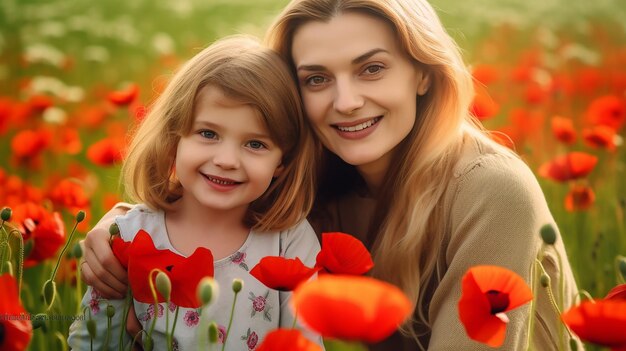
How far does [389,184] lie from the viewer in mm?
2652

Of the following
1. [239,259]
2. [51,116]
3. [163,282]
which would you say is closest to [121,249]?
[163,282]

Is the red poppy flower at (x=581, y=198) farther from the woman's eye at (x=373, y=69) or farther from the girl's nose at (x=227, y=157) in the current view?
the girl's nose at (x=227, y=157)

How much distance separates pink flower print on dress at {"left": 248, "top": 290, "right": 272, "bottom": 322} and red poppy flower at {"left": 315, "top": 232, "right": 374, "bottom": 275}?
590 millimetres

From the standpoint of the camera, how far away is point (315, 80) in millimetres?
2469

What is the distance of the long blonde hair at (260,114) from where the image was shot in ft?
7.34

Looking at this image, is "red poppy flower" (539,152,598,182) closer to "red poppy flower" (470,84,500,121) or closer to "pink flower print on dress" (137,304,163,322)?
"red poppy flower" (470,84,500,121)

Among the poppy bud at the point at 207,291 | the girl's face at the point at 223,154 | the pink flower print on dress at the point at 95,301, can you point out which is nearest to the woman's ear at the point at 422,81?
the girl's face at the point at 223,154

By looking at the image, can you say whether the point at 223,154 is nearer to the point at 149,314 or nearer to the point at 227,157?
the point at 227,157

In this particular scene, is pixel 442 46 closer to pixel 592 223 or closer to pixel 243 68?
pixel 243 68

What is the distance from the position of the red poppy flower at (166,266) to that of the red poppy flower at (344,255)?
229mm

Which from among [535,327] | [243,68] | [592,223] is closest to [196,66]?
[243,68]

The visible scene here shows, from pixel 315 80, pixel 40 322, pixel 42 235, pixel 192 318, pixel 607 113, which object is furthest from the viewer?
pixel 607 113

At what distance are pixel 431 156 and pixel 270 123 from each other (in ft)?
1.72

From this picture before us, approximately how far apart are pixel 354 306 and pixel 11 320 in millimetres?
644
